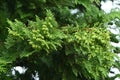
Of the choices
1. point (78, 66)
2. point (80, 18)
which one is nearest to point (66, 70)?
point (78, 66)

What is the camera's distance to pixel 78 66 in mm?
3354

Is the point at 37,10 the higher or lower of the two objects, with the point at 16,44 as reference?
higher

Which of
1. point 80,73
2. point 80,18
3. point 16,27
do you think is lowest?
point 80,73

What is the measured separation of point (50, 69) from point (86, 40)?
76 centimetres

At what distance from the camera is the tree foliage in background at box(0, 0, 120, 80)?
119 inches

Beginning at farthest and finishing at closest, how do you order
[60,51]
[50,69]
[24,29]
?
1. [50,69]
2. [60,51]
3. [24,29]

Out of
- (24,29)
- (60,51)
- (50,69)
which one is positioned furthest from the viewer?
(50,69)

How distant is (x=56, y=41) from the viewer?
3027 millimetres

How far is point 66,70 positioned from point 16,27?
25.8 inches

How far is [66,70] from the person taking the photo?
341 centimetres

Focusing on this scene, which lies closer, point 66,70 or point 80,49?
point 80,49

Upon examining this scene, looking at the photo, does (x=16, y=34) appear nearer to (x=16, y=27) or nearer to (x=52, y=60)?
(x=16, y=27)

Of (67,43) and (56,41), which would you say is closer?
(56,41)

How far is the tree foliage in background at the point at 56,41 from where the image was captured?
302 cm
